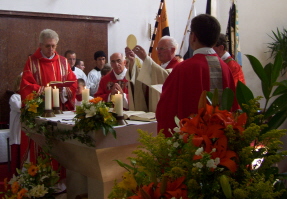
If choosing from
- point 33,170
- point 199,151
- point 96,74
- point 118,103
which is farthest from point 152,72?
point 96,74

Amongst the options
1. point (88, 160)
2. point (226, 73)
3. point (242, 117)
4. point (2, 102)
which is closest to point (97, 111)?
point (88, 160)

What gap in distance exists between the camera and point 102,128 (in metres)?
2.64

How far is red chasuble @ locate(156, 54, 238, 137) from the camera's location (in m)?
2.60

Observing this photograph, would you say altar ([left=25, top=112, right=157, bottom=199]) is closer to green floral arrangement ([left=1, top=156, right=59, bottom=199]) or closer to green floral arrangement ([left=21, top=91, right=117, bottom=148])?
green floral arrangement ([left=21, top=91, right=117, bottom=148])

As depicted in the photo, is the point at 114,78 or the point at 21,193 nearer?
the point at 21,193

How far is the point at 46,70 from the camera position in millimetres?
4879

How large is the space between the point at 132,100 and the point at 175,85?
1.26 m

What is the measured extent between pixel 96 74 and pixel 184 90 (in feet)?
16.3

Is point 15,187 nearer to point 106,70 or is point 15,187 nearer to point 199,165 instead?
point 199,165

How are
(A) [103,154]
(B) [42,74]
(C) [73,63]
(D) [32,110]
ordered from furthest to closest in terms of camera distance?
(C) [73,63] < (B) [42,74] < (D) [32,110] < (A) [103,154]

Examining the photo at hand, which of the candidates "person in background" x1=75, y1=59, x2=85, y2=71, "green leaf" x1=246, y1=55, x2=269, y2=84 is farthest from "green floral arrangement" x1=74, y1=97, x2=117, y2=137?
"person in background" x1=75, y1=59, x2=85, y2=71

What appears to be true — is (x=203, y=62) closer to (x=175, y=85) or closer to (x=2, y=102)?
(x=175, y=85)

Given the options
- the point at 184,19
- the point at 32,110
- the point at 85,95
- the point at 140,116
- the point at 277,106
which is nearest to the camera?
the point at 277,106

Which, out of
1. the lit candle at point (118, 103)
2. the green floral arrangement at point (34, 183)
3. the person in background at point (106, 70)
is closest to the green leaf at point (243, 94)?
the lit candle at point (118, 103)
